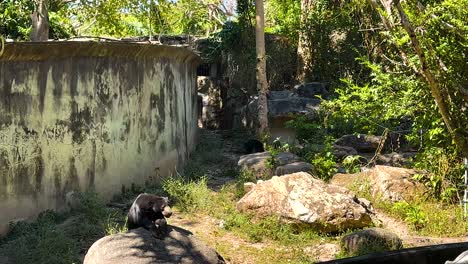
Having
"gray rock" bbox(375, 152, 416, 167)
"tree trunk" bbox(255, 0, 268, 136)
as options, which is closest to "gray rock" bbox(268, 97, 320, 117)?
"tree trunk" bbox(255, 0, 268, 136)

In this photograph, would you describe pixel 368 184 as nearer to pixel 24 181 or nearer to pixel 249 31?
pixel 24 181

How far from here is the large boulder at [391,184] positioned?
9.84 meters

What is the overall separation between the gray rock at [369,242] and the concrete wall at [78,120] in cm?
398

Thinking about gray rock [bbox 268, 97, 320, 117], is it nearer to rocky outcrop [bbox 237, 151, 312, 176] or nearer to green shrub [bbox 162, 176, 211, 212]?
rocky outcrop [bbox 237, 151, 312, 176]

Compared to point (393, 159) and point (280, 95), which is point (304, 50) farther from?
point (393, 159)

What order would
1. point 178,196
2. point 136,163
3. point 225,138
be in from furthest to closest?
1. point 225,138
2. point 136,163
3. point 178,196

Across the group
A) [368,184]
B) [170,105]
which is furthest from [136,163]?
[368,184]

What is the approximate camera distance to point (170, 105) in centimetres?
1206

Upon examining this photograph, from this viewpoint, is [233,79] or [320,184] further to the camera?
[233,79]

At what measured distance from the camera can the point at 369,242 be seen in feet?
24.5

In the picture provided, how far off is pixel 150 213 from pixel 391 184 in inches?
195

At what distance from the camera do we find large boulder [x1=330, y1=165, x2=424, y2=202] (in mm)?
9836

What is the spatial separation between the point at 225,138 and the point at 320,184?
9351 millimetres

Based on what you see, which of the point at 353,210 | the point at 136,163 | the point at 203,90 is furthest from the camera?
the point at 203,90
